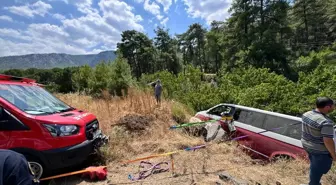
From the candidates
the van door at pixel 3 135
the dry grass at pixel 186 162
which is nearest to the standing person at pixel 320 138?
the dry grass at pixel 186 162

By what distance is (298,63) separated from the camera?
2681 cm

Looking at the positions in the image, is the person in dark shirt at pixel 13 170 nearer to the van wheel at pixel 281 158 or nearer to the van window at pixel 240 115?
the van wheel at pixel 281 158

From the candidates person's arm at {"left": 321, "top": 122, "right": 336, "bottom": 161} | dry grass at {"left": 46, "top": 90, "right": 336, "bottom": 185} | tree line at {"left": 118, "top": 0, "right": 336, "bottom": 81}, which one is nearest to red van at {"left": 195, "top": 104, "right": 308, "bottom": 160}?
dry grass at {"left": 46, "top": 90, "right": 336, "bottom": 185}

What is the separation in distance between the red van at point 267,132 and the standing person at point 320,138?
172cm

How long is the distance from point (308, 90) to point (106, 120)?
8704mm

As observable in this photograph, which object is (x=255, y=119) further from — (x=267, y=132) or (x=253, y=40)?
(x=253, y=40)

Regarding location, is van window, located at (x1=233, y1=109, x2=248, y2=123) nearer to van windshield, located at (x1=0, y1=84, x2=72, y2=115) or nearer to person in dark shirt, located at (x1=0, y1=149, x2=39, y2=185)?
van windshield, located at (x1=0, y1=84, x2=72, y2=115)

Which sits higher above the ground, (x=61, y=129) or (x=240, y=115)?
(x=61, y=129)

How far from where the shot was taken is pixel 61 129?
13.3ft

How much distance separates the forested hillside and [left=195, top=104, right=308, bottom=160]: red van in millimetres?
3527

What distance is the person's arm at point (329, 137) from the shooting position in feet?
10.0

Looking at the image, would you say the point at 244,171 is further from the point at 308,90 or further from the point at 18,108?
the point at 308,90

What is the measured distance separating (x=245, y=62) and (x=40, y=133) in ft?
85.0

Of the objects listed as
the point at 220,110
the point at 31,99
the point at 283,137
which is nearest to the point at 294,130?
the point at 283,137
